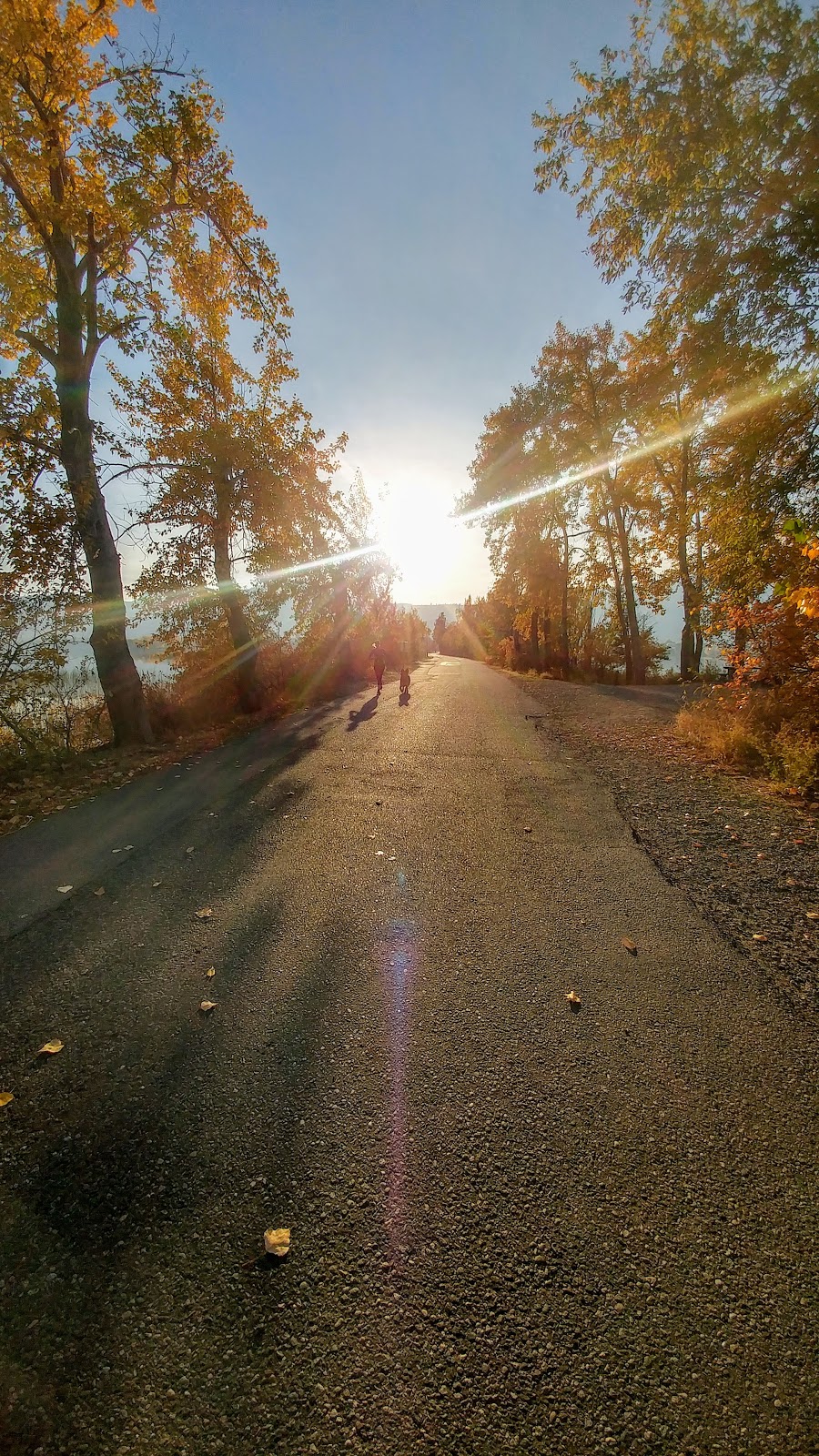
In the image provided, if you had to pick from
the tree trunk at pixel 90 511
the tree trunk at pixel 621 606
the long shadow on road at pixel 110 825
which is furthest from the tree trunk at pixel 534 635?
the tree trunk at pixel 90 511

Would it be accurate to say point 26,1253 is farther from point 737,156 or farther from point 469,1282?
point 737,156

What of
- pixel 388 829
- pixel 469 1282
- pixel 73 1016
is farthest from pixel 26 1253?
pixel 388 829

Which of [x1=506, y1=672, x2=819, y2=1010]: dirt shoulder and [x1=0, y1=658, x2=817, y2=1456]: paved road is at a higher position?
[x1=506, y1=672, x2=819, y2=1010]: dirt shoulder

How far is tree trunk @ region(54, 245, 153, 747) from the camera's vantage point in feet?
25.7

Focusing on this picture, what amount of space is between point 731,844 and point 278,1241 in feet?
14.4

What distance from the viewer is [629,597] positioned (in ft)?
59.8

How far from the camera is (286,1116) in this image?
2117 mm

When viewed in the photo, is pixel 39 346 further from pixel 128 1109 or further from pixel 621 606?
pixel 621 606

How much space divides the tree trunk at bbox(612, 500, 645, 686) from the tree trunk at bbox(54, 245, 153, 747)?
1650cm

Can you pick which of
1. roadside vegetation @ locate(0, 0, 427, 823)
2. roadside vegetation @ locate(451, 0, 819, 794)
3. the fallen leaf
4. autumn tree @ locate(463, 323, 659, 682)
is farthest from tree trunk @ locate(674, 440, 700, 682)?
the fallen leaf

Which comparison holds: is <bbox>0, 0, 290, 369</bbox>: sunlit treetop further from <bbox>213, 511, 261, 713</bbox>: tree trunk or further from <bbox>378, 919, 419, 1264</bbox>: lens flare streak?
<bbox>378, 919, 419, 1264</bbox>: lens flare streak

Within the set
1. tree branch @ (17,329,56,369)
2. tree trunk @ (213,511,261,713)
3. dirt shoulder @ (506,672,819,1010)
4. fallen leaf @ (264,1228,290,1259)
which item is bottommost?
fallen leaf @ (264,1228,290,1259)

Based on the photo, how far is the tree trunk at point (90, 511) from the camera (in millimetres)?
7848

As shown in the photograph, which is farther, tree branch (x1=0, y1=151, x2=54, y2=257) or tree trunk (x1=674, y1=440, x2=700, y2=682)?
tree trunk (x1=674, y1=440, x2=700, y2=682)
